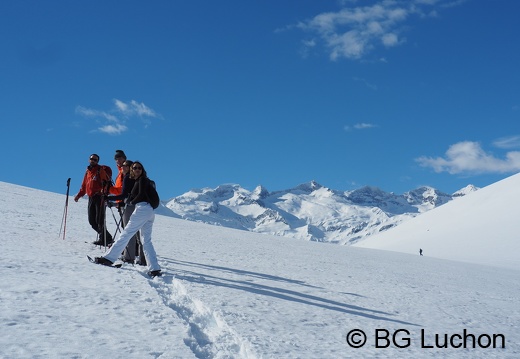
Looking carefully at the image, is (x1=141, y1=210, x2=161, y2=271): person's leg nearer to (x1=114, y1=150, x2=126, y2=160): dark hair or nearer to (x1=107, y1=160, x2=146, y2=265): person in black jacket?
(x1=107, y1=160, x2=146, y2=265): person in black jacket

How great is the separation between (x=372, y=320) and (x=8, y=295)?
5094mm

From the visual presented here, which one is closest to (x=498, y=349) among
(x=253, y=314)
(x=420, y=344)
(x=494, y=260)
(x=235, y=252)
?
(x=420, y=344)

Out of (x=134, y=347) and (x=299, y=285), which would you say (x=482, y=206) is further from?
(x=134, y=347)

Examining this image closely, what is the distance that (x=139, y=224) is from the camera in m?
8.43

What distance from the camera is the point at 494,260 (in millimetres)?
38219

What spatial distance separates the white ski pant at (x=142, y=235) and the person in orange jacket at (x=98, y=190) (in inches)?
111

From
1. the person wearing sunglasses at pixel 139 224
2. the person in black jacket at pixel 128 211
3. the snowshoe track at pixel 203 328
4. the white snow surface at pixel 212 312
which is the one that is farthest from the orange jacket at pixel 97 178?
the snowshoe track at pixel 203 328

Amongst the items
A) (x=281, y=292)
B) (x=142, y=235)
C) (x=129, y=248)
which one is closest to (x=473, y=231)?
(x=281, y=292)

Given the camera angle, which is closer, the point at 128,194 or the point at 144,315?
the point at 144,315

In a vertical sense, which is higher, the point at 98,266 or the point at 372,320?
the point at 98,266

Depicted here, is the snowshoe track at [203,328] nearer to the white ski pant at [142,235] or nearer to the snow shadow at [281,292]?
the white ski pant at [142,235]

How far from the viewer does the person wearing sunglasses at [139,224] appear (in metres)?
8.22

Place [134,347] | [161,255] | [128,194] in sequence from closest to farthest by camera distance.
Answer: [134,347]
[128,194]
[161,255]

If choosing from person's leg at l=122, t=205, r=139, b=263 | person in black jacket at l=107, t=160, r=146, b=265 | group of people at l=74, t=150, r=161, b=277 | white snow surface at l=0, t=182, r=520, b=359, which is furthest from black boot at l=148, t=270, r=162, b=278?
person's leg at l=122, t=205, r=139, b=263
